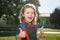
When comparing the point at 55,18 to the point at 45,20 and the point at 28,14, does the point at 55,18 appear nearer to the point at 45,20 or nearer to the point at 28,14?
the point at 45,20

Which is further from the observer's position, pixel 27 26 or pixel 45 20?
pixel 45 20

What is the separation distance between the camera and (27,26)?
2748mm

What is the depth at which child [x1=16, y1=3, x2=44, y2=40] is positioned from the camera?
274 cm

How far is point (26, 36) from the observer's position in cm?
275

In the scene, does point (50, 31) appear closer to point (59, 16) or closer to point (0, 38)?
point (59, 16)

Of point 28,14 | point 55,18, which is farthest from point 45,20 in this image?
point 28,14

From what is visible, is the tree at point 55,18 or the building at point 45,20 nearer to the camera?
the building at point 45,20

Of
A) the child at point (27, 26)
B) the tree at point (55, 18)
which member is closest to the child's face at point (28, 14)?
the child at point (27, 26)

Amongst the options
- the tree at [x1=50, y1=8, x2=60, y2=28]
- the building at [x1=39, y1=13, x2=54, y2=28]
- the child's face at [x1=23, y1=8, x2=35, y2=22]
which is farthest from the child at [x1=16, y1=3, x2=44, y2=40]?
the tree at [x1=50, y1=8, x2=60, y2=28]

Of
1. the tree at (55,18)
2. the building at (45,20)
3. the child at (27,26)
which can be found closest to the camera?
the child at (27,26)

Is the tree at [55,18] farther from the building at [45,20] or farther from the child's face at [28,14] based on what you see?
the child's face at [28,14]

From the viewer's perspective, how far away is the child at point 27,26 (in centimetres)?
274

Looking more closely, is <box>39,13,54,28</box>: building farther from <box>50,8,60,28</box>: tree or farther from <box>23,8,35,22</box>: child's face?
<box>23,8,35,22</box>: child's face

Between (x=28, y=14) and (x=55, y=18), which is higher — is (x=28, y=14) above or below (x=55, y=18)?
above
